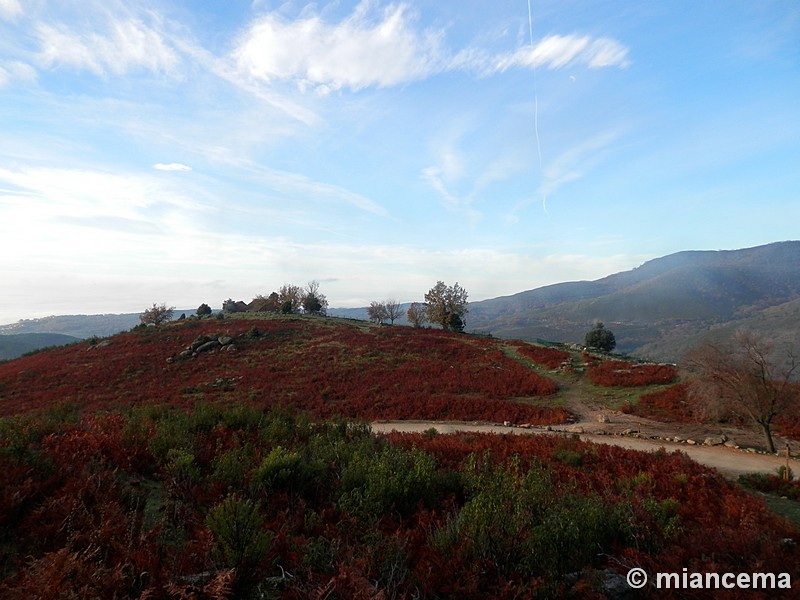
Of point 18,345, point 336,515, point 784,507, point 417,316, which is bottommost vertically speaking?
point 18,345

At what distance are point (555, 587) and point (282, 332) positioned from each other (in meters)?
40.5

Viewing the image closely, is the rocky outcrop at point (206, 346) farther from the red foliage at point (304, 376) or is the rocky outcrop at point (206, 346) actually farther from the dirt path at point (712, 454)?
the dirt path at point (712, 454)

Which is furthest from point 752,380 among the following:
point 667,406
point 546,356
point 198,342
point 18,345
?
point 18,345

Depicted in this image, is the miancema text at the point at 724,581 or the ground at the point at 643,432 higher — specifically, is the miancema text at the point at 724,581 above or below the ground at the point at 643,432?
above

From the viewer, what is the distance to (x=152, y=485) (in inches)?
253

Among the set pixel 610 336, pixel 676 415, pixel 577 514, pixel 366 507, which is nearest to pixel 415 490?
pixel 366 507

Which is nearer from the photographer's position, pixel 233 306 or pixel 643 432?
pixel 643 432

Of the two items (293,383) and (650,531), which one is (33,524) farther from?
(293,383)

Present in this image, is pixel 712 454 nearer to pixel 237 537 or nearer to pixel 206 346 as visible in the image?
pixel 237 537

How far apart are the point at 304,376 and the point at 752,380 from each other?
2487 cm

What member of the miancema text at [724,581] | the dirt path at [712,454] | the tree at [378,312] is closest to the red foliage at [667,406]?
the dirt path at [712,454]

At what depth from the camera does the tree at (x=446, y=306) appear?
54.3m

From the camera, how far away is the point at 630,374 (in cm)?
2528

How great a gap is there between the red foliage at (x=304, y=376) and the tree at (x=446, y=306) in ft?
36.5
